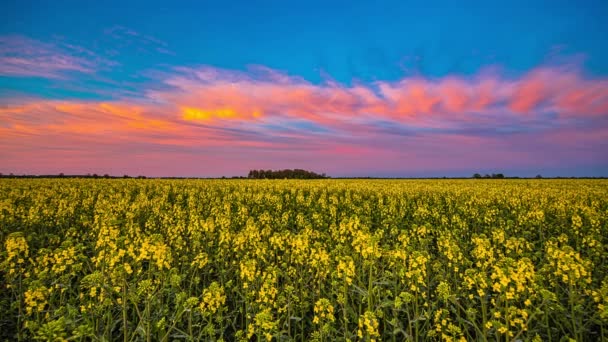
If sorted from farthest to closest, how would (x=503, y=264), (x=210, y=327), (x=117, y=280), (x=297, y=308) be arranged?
(x=297, y=308), (x=117, y=280), (x=503, y=264), (x=210, y=327)

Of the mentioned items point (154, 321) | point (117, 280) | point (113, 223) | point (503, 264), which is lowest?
point (154, 321)

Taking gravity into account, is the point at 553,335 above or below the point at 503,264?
below

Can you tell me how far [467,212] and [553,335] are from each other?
1292 centimetres

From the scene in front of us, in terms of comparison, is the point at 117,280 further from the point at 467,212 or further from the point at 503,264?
the point at 467,212

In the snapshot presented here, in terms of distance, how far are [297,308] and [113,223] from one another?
14.4 ft

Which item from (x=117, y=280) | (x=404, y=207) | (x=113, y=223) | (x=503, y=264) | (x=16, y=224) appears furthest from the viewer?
(x=404, y=207)

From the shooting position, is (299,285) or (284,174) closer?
(299,285)

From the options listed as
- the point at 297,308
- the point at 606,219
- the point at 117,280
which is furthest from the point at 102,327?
the point at 606,219

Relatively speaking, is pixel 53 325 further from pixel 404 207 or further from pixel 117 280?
pixel 404 207

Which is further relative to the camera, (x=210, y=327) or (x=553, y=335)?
(x=553, y=335)

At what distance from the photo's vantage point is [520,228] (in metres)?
15.8

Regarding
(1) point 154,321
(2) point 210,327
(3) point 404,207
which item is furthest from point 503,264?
(3) point 404,207

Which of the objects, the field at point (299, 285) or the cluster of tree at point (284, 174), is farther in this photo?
the cluster of tree at point (284, 174)

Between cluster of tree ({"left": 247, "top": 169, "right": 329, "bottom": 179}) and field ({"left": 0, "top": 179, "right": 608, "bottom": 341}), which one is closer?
field ({"left": 0, "top": 179, "right": 608, "bottom": 341})
